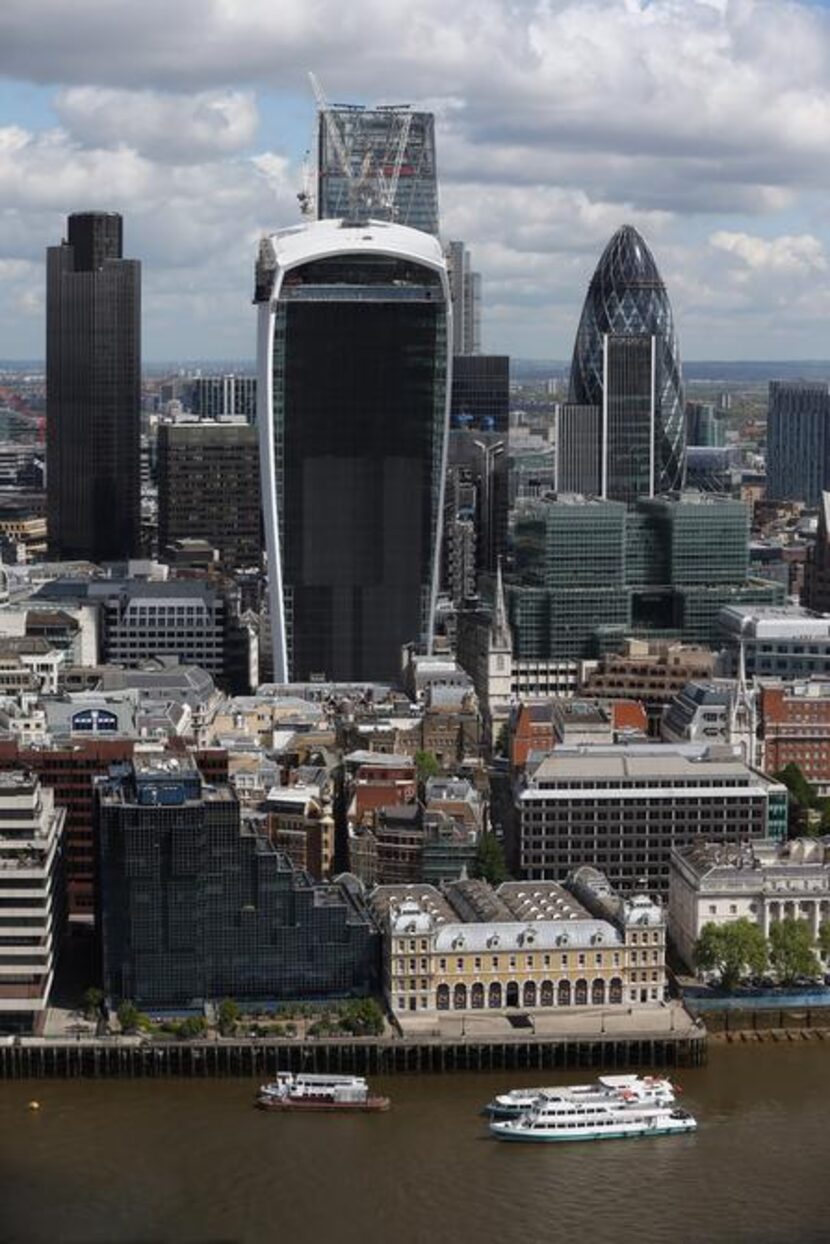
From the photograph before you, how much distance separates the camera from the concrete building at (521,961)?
49531 mm


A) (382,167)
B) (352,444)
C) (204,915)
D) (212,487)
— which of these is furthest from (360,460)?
(204,915)

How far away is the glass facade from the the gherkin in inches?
1229

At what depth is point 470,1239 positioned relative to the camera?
39.4 meters

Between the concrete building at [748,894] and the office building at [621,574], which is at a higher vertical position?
the office building at [621,574]

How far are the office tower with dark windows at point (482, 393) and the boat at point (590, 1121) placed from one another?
74.1m

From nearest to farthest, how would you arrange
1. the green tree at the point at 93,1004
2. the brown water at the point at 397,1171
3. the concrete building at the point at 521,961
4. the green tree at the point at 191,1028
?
1. the brown water at the point at 397,1171
2. the green tree at the point at 191,1028
3. the green tree at the point at 93,1004
4. the concrete building at the point at 521,961

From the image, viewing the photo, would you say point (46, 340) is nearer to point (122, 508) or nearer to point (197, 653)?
point (122, 508)

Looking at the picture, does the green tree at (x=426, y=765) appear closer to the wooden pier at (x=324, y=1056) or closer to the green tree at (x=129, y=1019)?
the green tree at (x=129, y=1019)

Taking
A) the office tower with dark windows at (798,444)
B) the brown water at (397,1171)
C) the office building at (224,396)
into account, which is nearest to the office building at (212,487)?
the office building at (224,396)

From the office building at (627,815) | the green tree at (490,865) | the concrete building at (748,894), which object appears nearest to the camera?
the concrete building at (748,894)

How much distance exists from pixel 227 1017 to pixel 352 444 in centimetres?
3490

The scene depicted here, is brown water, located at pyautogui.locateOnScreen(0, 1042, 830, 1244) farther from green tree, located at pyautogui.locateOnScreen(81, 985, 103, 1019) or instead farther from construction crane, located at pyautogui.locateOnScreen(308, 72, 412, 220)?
construction crane, located at pyautogui.locateOnScreen(308, 72, 412, 220)

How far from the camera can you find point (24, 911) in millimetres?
48781

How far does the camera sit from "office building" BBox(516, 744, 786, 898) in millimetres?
56938
